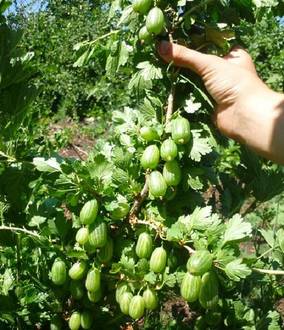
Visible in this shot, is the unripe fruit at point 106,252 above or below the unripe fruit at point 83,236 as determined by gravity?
below

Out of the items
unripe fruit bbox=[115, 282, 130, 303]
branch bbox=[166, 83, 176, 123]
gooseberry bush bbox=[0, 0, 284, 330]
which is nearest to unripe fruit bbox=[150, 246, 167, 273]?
gooseberry bush bbox=[0, 0, 284, 330]

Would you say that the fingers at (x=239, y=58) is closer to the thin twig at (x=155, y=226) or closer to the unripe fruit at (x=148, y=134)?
the unripe fruit at (x=148, y=134)


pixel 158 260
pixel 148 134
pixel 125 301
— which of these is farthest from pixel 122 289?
pixel 148 134

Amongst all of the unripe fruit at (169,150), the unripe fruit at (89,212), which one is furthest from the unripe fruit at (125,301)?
the unripe fruit at (169,150)

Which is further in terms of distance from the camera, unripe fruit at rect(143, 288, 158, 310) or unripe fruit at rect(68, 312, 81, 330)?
unripe fruit at rect(68, 312, 81, 330)

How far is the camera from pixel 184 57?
134cm

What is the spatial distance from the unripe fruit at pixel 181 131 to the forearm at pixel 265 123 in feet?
0.85

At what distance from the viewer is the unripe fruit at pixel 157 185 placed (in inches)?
50.0

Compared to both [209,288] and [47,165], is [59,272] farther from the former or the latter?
[209,288]

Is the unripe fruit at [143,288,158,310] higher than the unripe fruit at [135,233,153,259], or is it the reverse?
the unripe fruit at [135,233,153,259]

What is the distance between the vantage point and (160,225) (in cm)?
133

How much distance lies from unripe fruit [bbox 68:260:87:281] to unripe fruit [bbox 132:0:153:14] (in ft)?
1.99

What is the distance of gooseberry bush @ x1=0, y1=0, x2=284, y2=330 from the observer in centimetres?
124

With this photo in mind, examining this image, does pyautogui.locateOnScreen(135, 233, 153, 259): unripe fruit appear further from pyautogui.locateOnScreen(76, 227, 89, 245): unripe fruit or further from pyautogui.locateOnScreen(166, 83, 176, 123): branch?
pyautogui.locateOnScreen(166, 83, 176, 123): branch
